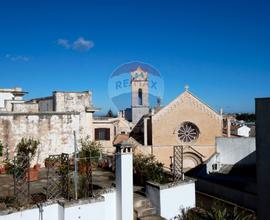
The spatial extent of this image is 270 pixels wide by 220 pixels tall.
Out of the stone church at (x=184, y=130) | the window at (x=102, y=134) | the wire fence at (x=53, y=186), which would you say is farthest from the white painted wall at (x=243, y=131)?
the wire fence at (x=53, y=186)

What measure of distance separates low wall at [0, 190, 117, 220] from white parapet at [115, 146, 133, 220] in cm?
53

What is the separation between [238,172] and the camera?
25.1 meters

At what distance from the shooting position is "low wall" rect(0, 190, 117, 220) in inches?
345

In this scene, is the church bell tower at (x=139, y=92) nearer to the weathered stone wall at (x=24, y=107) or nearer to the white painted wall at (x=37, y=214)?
the weathered stone wall at (x=24, y=107)

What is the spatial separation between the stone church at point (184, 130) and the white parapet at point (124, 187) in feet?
81.0

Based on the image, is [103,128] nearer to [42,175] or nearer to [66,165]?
[42,175]

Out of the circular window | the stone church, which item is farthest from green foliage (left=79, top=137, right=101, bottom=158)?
the circular window

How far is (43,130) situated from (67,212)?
9.04m

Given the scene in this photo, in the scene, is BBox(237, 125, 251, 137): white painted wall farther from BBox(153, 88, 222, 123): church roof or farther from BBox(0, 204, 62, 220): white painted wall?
BBox(0, 204, 62, 220): white painted wall

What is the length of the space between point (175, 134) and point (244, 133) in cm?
1398

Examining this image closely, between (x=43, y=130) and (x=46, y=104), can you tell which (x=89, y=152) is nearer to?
(x=43, y=130)

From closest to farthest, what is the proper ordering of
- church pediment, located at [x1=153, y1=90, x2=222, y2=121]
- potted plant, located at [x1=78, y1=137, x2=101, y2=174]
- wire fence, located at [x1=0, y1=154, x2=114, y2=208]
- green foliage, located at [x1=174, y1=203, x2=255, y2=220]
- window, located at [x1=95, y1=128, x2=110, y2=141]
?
green foliage, located at [x1=174, y1=203, x2=255, y2=220] → wire fence, located at [x1=0, y1=154, x2=114, y2=208] → potted plant, located at [x1=78, y1=137, x2=101, y2=174] → window, located at [x1=95, y1=128, x2=110, y2=141] → church pediment, located at [x1=153, y1=90, x2=222, y2=121]

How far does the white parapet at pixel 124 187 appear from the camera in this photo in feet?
32.8

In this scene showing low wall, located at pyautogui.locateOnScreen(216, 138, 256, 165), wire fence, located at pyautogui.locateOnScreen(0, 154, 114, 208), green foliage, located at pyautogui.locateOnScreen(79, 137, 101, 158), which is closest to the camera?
wire fence, located at pyautogui.locateOnScreen(0, 154, 114, 208)
